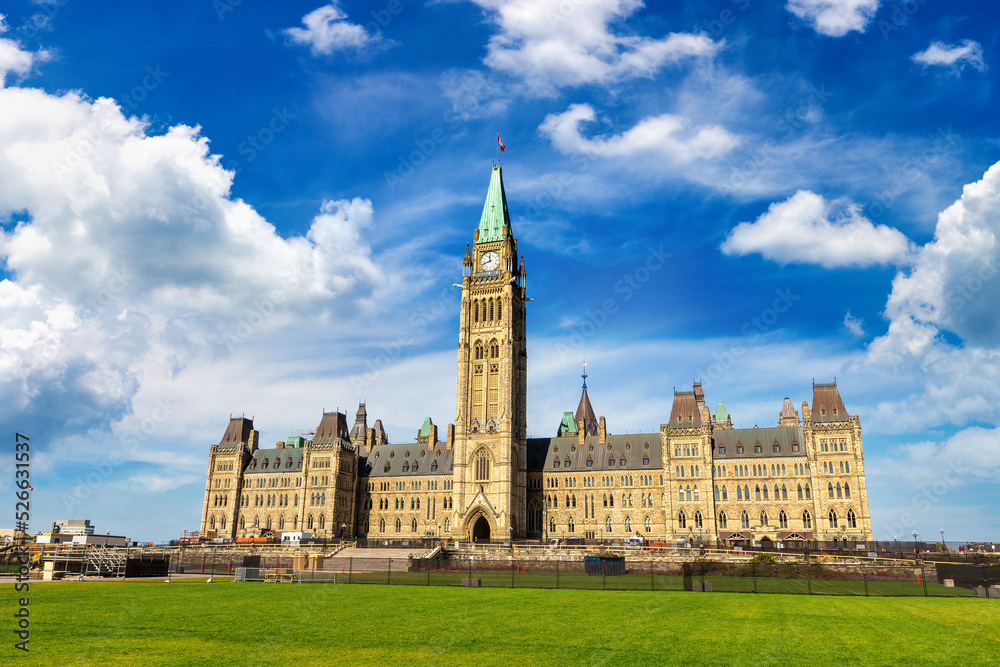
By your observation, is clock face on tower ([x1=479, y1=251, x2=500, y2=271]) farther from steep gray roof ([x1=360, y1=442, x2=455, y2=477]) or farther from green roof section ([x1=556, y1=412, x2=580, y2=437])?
green roof section ([x1=556, y1=412, x2=580, y2=437])

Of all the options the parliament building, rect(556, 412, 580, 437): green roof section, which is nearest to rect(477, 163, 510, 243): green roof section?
the parliament building

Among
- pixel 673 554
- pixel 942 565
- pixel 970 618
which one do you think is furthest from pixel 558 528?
pixel 970 618

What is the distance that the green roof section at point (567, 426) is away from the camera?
131125mm

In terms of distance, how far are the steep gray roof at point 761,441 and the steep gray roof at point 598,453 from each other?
30.7ft

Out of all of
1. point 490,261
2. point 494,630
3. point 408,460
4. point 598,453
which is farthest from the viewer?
point 408,460

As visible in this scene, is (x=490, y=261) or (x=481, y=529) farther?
(x=490, y=261)

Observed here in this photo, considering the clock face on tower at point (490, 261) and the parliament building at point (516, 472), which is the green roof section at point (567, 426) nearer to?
the parliament building at point (516, 472)

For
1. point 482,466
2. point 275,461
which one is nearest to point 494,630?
point 482,466

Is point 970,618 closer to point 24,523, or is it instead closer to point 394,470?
point 24,523

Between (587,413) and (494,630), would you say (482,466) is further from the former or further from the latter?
(494,630)

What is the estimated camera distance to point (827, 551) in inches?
2591

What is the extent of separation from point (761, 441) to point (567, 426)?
144 ft

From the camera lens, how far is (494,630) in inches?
845

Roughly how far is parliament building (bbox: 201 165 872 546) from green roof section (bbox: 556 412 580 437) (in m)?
17.8
